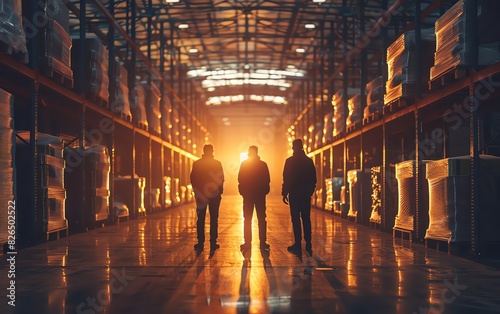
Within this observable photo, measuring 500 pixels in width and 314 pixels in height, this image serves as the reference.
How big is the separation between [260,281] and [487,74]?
11.9 ft

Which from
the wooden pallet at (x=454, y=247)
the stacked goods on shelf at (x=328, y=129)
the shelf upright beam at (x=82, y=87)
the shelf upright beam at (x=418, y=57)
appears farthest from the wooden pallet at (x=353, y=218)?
the wooden pallet at (x=454, y=247)

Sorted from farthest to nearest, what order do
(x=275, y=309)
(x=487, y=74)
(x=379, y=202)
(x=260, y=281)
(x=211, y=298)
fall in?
(x=379, y=202), (x=487, y=74), (x=260, y=281), (x=211, y=298), (x=275, y=309)

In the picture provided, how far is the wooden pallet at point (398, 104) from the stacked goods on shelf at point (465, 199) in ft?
7.74

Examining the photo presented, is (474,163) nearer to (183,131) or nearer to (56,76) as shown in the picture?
(56,76)

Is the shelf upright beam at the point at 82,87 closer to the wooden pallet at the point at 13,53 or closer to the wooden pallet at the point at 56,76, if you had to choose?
the wooden pallet at the point at 56,76

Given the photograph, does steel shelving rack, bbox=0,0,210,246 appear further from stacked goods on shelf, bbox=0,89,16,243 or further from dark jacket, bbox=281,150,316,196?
dark jacket, bbox=281,150,316,196

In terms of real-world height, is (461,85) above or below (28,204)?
above

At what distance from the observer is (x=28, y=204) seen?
977 cm

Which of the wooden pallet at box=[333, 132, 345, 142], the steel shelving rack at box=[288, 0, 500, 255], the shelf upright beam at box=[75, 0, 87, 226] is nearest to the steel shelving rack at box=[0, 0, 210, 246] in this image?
the shelf upright beam at box=[75, 0, 87, 226]

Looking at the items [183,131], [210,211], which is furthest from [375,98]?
[183,131]

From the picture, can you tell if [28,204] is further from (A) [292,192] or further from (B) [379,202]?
(B) [379,202]

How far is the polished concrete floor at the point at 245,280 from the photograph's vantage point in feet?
16.3

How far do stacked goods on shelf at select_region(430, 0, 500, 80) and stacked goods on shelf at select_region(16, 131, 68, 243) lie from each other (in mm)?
5720

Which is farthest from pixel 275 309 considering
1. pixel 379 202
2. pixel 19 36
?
pixel 379 202
